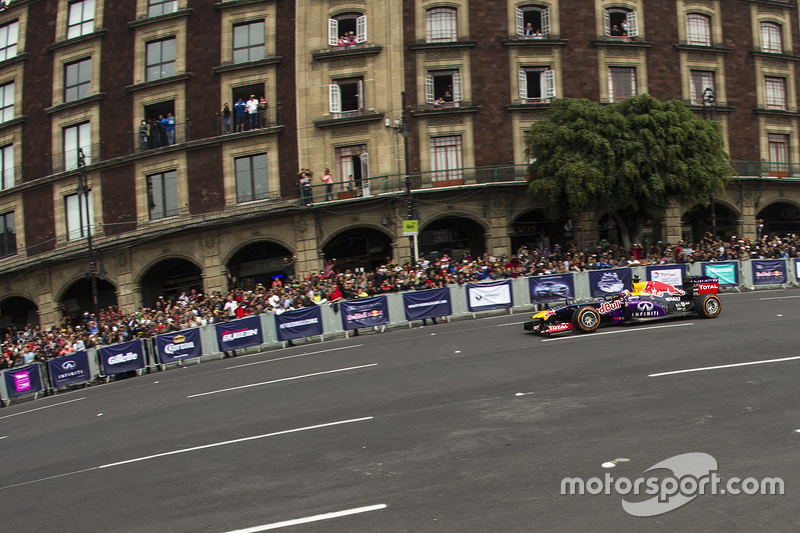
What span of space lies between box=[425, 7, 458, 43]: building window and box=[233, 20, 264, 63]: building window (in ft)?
29.0

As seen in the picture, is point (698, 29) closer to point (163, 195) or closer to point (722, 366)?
point (722, 366)

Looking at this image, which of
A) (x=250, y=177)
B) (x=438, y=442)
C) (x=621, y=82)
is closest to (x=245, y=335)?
(x=250, y=177)

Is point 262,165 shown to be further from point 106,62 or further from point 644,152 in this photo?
point 644,152

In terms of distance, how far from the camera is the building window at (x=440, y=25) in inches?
1298

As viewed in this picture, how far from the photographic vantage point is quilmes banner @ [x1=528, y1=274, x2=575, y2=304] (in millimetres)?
23250

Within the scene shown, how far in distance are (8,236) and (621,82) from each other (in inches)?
1420

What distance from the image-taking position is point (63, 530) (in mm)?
7387

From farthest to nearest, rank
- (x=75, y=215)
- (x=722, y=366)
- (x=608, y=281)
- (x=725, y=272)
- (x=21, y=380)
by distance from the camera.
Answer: (x=75, y=215)
(x=725, y=272)
(x=608, y=281)
(x=21, y=380)
(x=722, y=366)

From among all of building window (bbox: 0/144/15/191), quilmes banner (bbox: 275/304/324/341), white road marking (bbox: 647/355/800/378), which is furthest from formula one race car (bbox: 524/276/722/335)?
building window (bbox: 0/144/15/191)

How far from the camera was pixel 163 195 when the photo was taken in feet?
112

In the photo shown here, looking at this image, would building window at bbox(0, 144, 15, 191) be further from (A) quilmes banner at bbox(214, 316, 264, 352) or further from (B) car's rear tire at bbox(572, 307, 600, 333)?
(B) car's rear tire at bbox(572, 307, 600, 333)

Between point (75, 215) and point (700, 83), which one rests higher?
point (700, 83)

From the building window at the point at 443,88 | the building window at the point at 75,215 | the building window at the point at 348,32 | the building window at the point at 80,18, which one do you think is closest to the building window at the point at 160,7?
the building window at the point at 80,18

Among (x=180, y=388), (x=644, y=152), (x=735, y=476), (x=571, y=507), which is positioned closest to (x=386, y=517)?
(x=571, y=507)
